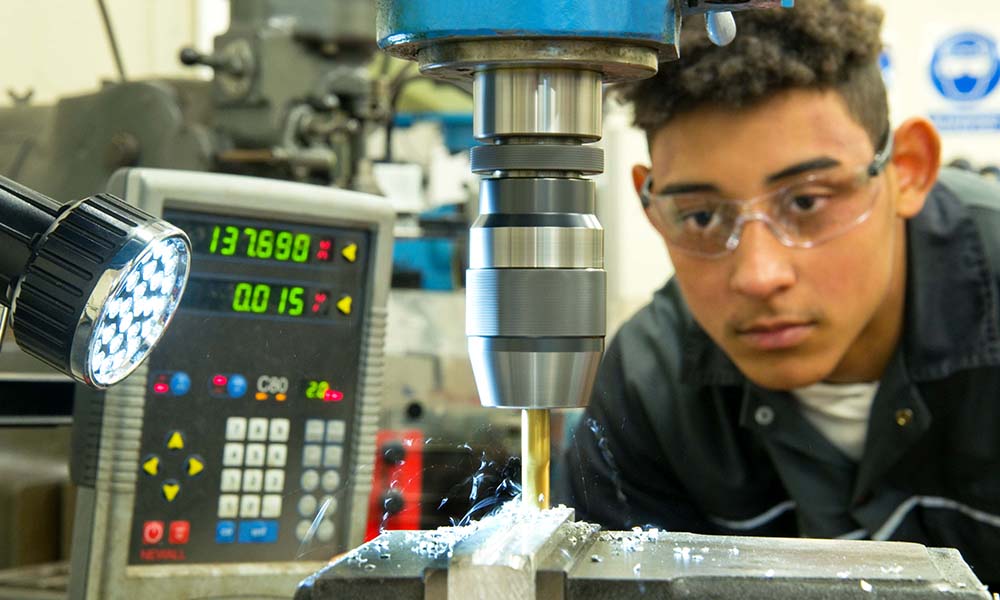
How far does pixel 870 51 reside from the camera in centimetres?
137

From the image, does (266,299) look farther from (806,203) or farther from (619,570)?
(806,203)

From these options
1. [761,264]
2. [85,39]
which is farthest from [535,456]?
[85,39]

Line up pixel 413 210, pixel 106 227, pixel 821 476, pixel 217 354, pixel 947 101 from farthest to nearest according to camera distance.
Answer: pixel 947 101 < pixel 413 210 < pixel 821 476 < pixel 217 354 < pixel 106 227

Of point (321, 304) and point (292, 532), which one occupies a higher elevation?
point (321, 304)

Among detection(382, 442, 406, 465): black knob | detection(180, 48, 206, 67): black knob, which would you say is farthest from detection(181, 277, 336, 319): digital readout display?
detection(180, 48, 206, 67): black knob

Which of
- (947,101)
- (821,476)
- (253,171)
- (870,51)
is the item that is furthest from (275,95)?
(947,101)

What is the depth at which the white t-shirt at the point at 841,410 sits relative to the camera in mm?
1499

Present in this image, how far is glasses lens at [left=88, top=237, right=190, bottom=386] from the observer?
0.52 metres

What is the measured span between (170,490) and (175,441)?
0.12ft

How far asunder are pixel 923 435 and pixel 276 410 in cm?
89

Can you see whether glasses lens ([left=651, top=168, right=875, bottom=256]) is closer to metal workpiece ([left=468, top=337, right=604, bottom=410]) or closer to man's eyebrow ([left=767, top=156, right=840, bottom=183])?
man's eyebrow ([left=767, top=156, right=840, bottom=183])

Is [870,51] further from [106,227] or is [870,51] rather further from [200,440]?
[106,227]

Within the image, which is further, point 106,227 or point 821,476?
point 821,476

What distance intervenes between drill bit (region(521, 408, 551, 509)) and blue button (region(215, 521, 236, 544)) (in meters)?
0.36
